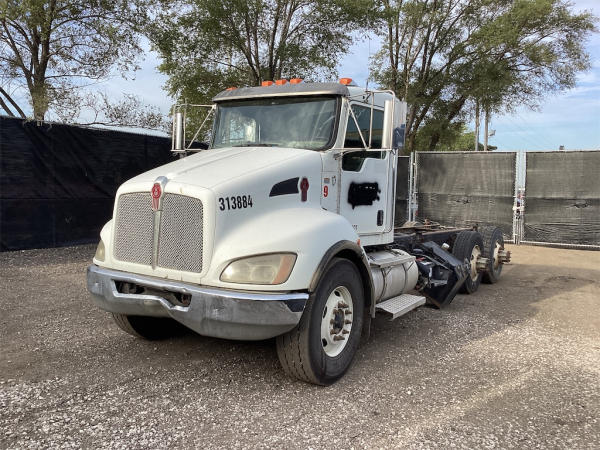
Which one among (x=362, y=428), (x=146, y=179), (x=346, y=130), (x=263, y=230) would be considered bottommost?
(x=362, y=428)

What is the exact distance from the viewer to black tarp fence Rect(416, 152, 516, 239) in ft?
44.6

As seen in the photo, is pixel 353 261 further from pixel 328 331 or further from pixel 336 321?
pixel 328 331

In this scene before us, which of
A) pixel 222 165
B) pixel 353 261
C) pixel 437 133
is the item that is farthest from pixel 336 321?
pixel 437 133

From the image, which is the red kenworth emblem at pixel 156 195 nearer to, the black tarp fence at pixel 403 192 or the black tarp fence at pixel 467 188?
the black tarp fence at pixel 467 188

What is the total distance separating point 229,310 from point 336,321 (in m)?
1.09

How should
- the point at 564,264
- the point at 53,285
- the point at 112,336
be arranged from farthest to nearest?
the point at 564,264 → the point at 53,285 → the point at 112,336

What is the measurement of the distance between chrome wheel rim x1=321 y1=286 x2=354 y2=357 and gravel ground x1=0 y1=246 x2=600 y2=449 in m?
0.31

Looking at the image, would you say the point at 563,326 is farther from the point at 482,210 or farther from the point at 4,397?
the point at 482,210

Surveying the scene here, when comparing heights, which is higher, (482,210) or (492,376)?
(482,210)

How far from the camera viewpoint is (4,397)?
3.65m

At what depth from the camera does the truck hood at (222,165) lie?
3.88 m

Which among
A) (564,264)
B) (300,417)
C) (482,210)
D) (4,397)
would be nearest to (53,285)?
(4,397)

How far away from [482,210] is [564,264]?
10.9ft

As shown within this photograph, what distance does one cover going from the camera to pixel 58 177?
9.93 m
